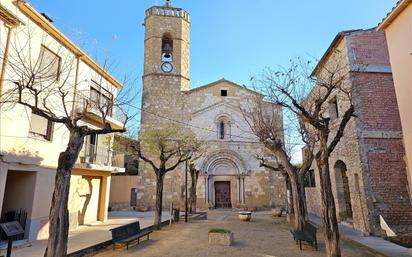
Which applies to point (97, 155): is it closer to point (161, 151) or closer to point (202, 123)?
point (161, 151)

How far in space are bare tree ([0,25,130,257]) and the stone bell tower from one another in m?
9.94

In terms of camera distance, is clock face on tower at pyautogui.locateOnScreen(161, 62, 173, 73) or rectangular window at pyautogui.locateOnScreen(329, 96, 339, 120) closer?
rectangular window at pyautogui.locateOnScreen(329, 96, 339, 120)

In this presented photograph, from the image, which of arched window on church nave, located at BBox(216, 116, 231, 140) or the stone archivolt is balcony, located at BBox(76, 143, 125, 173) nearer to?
the stone archivolt

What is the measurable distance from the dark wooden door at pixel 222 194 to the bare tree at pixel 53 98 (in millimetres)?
12559

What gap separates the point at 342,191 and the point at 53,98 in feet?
44.3

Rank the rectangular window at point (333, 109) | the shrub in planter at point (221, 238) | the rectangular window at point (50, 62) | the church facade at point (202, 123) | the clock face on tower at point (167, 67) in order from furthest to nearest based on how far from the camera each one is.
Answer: the clock face on tower at point (167, 67)
the church facade at point (202, 123)
the rectangular window at point (333, 109)
the rectangular window at point (50, 62)
the shrub in planter at point (221, 238)

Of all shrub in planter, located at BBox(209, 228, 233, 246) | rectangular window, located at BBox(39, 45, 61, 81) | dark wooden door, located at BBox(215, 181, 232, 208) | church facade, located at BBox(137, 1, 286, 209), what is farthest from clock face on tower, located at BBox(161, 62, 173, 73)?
shrub in planter, located at BBox(209, 228, 233, 246)

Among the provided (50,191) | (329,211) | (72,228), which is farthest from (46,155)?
(329,211)

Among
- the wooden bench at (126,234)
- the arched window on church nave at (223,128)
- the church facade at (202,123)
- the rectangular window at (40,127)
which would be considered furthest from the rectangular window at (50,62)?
the arched window on church nave at (223,128)

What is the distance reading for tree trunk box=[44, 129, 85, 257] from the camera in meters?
5.48

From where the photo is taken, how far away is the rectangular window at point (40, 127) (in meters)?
9.41

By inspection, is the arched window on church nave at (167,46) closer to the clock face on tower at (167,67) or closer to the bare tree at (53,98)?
the clock face on tower at (167,67)

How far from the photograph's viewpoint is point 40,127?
384 inches

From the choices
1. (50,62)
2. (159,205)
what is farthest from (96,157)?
(50,62)
